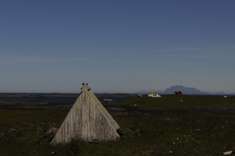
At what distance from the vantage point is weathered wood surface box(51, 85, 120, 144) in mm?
28656

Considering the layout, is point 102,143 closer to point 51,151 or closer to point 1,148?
point 51,151

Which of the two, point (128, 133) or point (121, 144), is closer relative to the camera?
point (121, 144)

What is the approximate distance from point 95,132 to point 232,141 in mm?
8893

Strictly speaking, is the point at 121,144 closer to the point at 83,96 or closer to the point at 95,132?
the point at 95,132

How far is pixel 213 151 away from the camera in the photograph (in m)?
25.2

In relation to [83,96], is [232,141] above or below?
below

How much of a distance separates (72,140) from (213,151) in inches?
343

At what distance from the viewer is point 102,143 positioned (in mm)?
27656

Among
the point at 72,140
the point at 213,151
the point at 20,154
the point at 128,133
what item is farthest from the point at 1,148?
the point at 213,151

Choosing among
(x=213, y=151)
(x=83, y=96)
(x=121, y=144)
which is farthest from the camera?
(x=83, y=96)

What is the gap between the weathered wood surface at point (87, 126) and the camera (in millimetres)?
28656

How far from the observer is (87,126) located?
1132 inches

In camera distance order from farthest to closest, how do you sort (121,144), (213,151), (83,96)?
(83,96), (121,144), (213,151)

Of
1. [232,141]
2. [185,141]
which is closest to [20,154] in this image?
[185,141]
